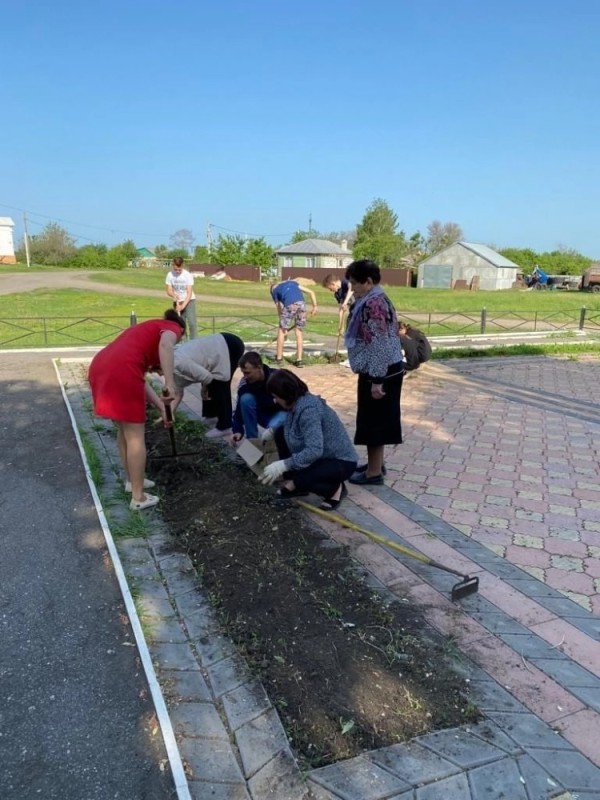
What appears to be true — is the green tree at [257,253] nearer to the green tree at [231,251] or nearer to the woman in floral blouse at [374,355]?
the green tree at [231,251]

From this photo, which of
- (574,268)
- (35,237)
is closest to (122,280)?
(35,237)

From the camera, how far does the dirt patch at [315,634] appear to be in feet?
6.84

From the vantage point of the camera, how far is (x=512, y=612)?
2801 millimetres

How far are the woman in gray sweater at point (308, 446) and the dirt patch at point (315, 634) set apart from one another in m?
0.23

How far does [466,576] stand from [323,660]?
2.93ft

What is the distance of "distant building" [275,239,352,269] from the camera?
71.9 meters

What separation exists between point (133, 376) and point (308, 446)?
114cm

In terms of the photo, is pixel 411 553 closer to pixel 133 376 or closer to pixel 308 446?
pixel 308 446

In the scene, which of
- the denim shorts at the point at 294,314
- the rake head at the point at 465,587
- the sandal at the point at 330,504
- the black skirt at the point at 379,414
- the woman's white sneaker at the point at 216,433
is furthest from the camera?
the denim shorts at the point at 294,314

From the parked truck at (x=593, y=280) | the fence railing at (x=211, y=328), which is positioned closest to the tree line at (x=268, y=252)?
the parked truck at (x=593, y=280)

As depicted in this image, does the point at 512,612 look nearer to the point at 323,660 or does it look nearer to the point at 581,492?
the point at 323,660

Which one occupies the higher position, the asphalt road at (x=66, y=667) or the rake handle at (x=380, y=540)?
the rake handle at (x=380, y=540)

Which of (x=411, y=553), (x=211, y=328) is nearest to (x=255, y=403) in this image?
(x=411, y=553)

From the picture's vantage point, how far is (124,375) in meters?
3.62
